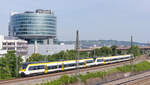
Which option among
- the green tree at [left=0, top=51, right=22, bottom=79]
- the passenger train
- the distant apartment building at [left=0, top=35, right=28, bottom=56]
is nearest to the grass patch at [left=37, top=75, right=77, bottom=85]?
the passenger train

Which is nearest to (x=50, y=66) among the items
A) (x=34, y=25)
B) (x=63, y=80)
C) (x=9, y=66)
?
(x=63, y=80)

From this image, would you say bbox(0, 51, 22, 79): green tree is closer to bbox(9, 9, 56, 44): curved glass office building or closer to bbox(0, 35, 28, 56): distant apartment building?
bbox(0, 35, 28, 56): distant apartment building

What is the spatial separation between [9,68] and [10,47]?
225 ft

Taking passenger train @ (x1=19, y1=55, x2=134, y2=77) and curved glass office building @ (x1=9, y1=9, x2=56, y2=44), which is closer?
passenger train @ (x1=19, y1=55, x2=134, y2=77)

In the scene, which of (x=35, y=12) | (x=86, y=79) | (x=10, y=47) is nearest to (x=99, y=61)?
(x=86, y=79)

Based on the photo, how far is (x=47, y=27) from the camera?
134m

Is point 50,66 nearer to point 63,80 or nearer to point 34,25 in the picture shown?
point 63,80

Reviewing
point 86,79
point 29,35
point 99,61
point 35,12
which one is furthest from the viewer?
point 35,12

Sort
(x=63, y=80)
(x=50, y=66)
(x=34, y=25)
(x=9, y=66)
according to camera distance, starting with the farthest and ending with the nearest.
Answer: (x=34, y=25), (x=9, y=66), (x=50, y=66), (x=63, y=80)

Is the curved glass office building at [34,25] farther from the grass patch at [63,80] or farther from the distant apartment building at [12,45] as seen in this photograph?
the grass patch at [63,80]

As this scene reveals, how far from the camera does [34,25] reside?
131m

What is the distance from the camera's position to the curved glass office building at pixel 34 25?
131 metres

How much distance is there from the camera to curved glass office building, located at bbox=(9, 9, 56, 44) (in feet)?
429

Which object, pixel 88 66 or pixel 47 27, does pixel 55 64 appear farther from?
pixel 47 27
